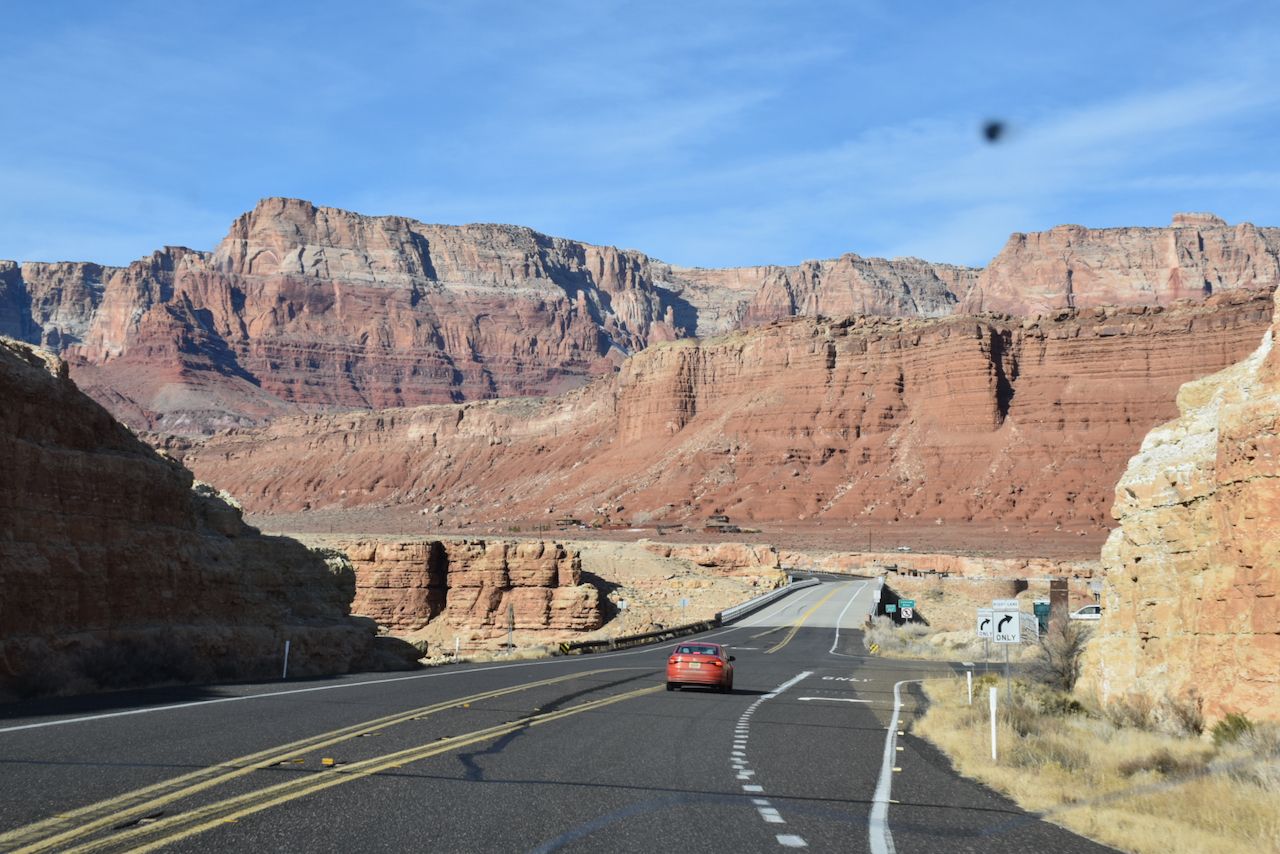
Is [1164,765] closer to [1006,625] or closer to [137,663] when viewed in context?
[1006,625]

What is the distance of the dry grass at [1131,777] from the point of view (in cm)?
887

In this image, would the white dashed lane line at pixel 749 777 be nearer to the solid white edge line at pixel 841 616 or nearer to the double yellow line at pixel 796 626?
the double yellow line at pixel 796 626

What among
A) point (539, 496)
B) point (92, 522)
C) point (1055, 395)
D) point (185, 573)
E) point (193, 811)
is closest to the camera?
point (193, 811)

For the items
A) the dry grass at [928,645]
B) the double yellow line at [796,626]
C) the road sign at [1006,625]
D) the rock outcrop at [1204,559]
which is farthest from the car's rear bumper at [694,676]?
the double yellow line at [796,626]

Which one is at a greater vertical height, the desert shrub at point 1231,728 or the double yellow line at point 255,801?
the desert shrub at point 1231,728

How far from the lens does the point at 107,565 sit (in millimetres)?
19359

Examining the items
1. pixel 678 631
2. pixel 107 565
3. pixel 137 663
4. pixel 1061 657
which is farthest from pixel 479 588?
pixel 137 663

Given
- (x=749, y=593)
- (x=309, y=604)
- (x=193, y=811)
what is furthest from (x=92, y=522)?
(x=749, y=593)

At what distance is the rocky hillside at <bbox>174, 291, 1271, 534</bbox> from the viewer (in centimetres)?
10469

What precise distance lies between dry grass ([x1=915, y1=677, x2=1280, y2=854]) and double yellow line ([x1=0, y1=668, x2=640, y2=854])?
6.18 meters

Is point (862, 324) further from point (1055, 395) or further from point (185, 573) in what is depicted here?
point (185, 573)

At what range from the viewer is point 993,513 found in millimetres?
101312

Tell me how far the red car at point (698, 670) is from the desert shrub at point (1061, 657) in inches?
243

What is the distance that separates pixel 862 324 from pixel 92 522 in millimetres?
114827
